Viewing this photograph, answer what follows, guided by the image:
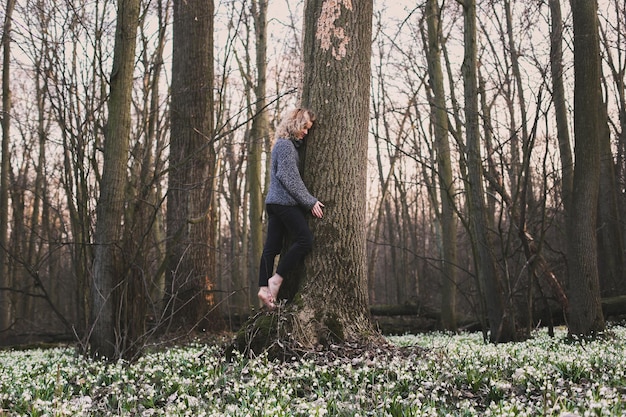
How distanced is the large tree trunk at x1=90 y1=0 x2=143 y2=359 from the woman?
2.09 meters

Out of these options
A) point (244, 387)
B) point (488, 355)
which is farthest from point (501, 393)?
point (244, 387)

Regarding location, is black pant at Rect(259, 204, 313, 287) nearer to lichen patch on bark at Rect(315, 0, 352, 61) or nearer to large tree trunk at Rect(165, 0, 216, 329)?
lichen patch on bark at Rect(315, 0, 352, 61)

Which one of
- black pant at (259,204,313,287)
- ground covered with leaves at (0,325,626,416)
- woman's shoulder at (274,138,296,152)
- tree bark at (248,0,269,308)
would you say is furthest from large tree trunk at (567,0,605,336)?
tree bark at (248,0,269,308)

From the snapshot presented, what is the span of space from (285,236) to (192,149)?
541cm

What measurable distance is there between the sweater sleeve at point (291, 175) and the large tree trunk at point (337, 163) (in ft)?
0.44

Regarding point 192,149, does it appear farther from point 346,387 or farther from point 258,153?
point 346,387

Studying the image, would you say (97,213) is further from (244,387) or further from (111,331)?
(244,387)

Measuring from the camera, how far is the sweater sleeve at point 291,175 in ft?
19.1

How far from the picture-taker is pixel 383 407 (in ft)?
12.2

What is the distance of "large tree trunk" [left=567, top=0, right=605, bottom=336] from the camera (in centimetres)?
840

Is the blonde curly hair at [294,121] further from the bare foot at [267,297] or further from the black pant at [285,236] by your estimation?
the bare foot at [267,297]

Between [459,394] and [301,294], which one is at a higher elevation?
[301,294]

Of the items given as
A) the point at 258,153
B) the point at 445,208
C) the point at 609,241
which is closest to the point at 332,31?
the point at 445,208

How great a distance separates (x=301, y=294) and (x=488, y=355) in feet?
6.29
